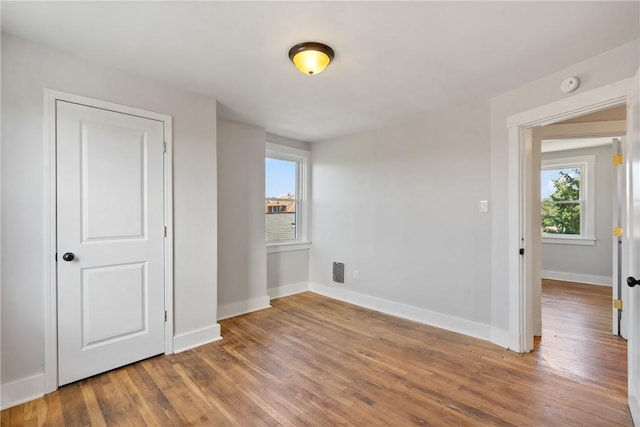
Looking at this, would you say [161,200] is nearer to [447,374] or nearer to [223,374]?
[223,374]

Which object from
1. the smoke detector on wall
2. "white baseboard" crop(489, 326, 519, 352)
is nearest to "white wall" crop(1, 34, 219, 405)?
the smoke detector on wall

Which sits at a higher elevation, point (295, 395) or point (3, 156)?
point (3, 156)

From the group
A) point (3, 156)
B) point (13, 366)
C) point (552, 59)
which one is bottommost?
point (13, 366)

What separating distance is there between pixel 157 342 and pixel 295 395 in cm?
137

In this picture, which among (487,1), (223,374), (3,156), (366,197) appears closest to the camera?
(487,1)

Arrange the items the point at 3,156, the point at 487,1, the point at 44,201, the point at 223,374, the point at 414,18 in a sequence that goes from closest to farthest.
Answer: the point at 487,1, the point at 414,18, the point at 3,156, the point at 44,201, the point at 223,374

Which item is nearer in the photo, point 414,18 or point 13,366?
point 414,18

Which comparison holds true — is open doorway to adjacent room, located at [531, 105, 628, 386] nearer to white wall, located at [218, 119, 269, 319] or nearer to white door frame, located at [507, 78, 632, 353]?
white door frame, located at [507, 78, 632, 353]

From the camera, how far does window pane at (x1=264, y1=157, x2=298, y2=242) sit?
4496mm

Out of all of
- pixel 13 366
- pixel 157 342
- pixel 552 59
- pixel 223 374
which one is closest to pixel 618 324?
pixel 552 59

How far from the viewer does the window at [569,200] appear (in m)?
5.33

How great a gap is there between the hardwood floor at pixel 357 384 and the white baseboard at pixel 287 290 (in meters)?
1.15

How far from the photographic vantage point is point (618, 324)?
310cm

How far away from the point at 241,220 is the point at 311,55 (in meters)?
2.37
